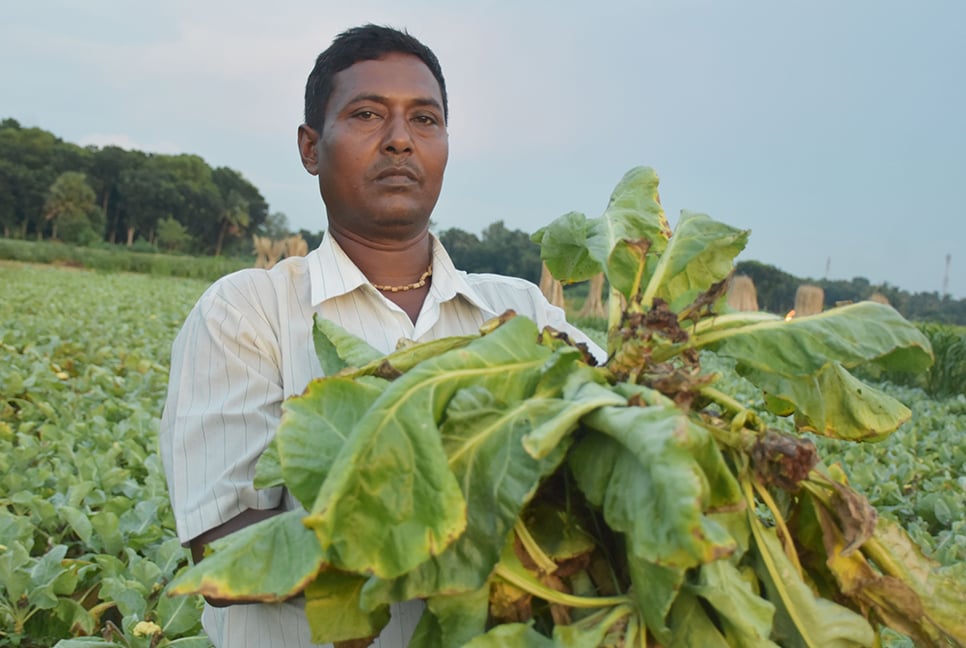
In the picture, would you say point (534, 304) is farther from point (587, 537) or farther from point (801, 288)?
point (801, 288)

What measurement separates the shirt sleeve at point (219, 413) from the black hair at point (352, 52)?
1.81ft

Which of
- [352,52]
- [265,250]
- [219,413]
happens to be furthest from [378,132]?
[265,250]

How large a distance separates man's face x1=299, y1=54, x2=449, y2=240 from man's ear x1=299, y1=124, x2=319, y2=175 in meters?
0.07

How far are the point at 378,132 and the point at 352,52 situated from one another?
0.71 feet

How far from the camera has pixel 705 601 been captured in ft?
3.56

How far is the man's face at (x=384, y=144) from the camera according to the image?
1850 millimetres

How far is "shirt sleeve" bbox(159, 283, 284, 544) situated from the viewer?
1544 millimetres

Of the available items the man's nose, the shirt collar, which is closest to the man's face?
the man's nose

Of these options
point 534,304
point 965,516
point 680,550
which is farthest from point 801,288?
point 680,550

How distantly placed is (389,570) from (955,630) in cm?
84

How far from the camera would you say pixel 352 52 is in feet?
6.23

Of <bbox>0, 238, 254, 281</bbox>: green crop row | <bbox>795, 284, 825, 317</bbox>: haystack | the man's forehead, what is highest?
<bbox>795, 284, 825, 317</bbox>: haystack

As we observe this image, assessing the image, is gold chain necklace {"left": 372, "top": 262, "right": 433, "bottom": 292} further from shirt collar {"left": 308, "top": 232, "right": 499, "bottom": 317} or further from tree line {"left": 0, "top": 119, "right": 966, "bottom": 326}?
tree line {"left": 0, "top": 119, "right": 966, "bottom": 326}

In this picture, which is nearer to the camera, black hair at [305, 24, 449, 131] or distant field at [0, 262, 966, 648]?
black hair at [305, 24, 449, 131]
